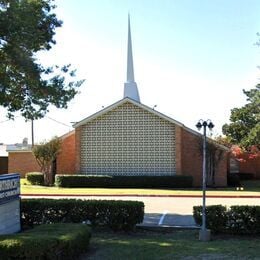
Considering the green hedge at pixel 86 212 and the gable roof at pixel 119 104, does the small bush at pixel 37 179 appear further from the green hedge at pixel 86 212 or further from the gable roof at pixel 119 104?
the green hedge at pixel 86 212

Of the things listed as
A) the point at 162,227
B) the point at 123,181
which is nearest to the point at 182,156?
the point at 123,181

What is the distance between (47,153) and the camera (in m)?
37.4

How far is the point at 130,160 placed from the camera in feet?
126

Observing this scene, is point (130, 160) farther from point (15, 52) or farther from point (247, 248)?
point (247, 248)

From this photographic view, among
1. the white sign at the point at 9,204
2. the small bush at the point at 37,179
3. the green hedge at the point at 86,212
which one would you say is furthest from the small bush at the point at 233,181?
the white sign at the point at 9,204

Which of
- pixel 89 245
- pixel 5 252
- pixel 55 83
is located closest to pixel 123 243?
pixel 89 245

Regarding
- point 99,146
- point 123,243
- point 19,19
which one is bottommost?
point 123,243

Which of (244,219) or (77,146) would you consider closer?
(244,219)

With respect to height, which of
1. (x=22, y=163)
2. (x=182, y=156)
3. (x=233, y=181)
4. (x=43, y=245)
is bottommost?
(x=233, y=181)

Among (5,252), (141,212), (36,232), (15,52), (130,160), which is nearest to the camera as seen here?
(5,252)

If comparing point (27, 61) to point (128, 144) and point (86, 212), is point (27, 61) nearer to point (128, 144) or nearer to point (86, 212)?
point (86, 212)

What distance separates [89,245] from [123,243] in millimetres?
809

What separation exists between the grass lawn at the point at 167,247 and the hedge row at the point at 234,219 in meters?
0.24

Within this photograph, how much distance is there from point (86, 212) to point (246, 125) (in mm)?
26593
